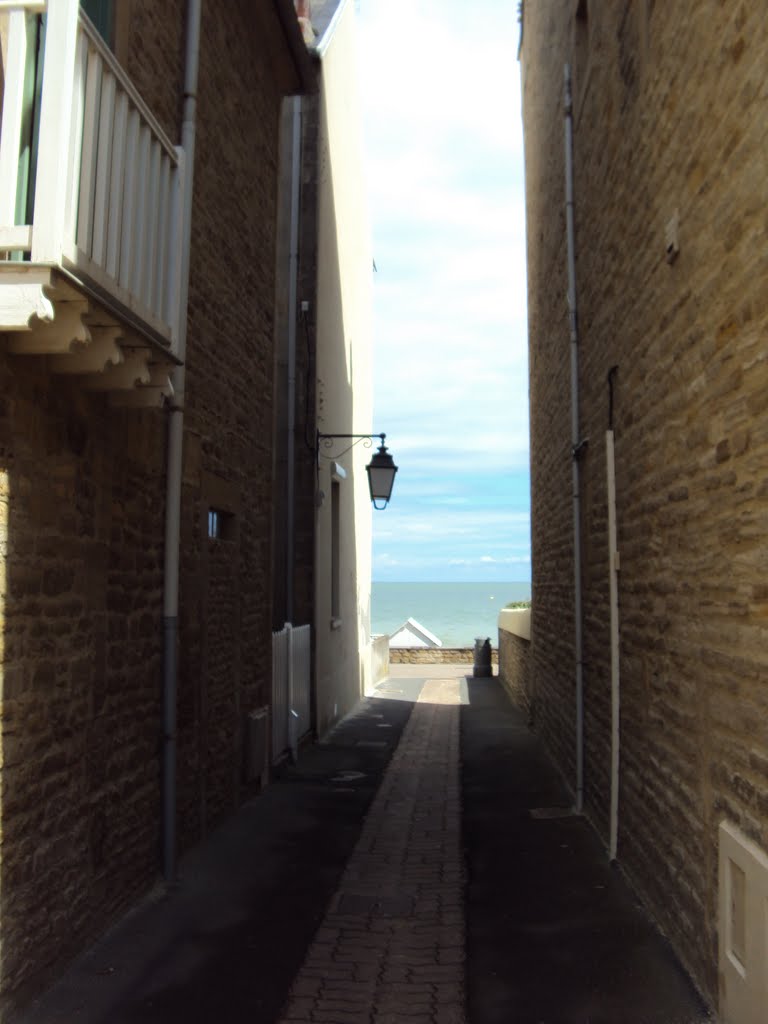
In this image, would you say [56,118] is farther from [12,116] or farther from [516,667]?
[516,667]

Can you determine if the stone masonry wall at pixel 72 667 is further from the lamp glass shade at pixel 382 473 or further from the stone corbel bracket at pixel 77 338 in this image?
the lamp glass shade at pixel 382 473

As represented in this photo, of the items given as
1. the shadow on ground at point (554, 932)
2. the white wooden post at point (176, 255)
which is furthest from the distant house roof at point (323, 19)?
the shadow on ground at point (554, 932)

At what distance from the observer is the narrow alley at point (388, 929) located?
4.21 meters

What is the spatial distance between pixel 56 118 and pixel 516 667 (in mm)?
14500

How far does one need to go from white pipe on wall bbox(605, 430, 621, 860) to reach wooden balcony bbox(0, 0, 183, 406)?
3.16 metres

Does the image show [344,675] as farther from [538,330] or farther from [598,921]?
[598,921]

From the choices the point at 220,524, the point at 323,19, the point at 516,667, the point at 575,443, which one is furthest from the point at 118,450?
the point at 516,667

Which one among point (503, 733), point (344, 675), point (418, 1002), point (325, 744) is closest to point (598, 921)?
point (418, 1002)

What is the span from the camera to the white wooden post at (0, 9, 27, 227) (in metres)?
3.79

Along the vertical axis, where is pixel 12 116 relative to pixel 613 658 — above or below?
above

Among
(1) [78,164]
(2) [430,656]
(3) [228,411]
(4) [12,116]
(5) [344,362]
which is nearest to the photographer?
(4) [12,116]

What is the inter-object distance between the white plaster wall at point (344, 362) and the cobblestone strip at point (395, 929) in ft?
15.7

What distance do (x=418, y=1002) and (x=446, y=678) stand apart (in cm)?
2054

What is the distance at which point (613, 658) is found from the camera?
6.49 metres
